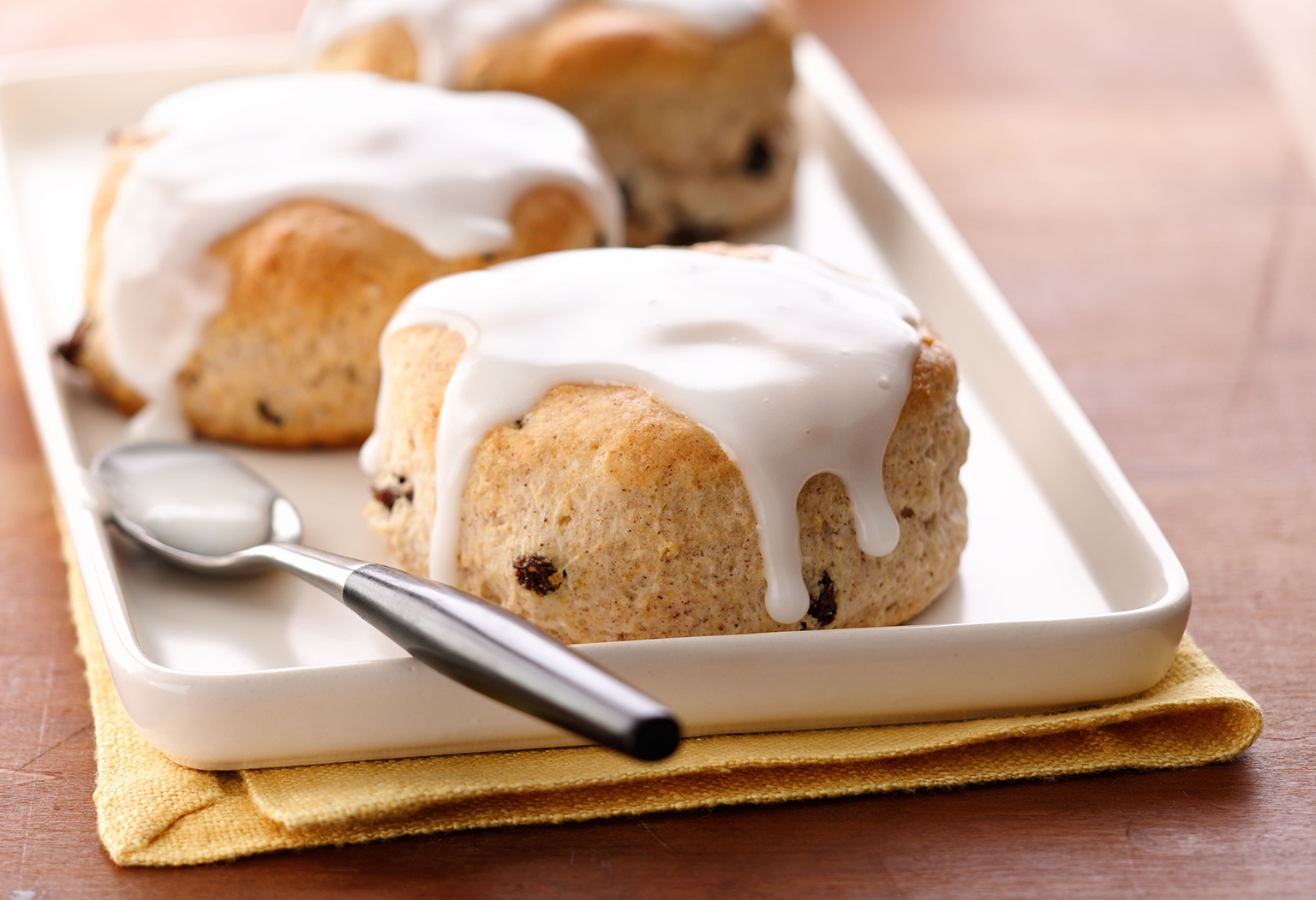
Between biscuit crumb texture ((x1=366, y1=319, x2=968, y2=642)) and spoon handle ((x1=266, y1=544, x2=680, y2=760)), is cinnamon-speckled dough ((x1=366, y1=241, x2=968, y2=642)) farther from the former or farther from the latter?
spoon handle ((x1=266, y1=544, x2=680, y2=760))

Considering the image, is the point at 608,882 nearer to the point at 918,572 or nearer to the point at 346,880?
the point at 346,880

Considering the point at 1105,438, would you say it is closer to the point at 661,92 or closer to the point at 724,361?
the point at 724,361

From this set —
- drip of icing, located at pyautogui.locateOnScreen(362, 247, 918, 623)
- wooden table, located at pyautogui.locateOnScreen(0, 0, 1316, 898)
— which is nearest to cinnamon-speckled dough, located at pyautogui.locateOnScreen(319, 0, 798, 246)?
wooden table, located at pyautogui.locateOnScreen(0, 0, 1316, 898)

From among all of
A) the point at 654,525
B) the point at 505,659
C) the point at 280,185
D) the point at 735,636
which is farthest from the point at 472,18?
the point at 505,659

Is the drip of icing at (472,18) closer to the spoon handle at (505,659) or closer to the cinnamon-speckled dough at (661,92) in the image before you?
the cinnamon-speckled dough at (661,92)

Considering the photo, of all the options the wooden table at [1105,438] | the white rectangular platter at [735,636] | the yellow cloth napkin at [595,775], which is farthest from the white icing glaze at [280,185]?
the yellow cloth napkin at [595,775]

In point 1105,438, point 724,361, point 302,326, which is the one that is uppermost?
point 724,361
